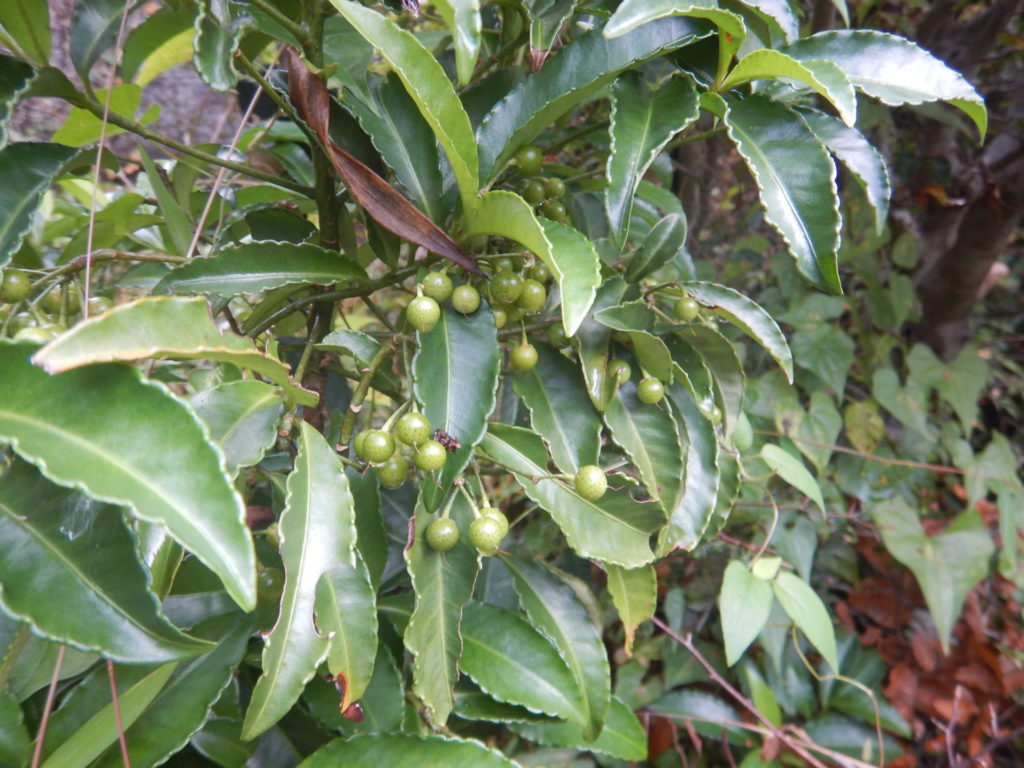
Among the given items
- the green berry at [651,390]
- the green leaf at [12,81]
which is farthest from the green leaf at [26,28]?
the green berry at [651,390]

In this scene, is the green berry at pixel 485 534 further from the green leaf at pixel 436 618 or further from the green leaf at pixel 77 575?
the green leaf at pixel 77 575

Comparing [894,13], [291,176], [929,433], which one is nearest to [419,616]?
[291,176]

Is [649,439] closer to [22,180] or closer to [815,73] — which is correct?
[815,73]

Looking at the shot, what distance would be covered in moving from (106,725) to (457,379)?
1.43 feet

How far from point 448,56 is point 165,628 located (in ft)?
2.72

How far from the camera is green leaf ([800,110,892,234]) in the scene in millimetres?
643

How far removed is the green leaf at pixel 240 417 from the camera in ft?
1.76

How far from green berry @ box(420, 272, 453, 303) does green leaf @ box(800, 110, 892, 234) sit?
15.0 inches

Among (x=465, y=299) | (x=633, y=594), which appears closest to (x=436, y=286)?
(x=465, y=299)

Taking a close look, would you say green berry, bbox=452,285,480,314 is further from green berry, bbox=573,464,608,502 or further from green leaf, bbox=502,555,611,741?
green leaf, bbox=502,555,611,741

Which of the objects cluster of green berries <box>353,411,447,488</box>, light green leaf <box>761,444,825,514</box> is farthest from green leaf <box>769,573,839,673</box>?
cluster of green berries <box>353,411,447,488</box>

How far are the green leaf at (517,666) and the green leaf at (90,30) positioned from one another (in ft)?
2.44

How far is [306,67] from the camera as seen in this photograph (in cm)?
54

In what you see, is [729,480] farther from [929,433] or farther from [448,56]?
[929,433]
